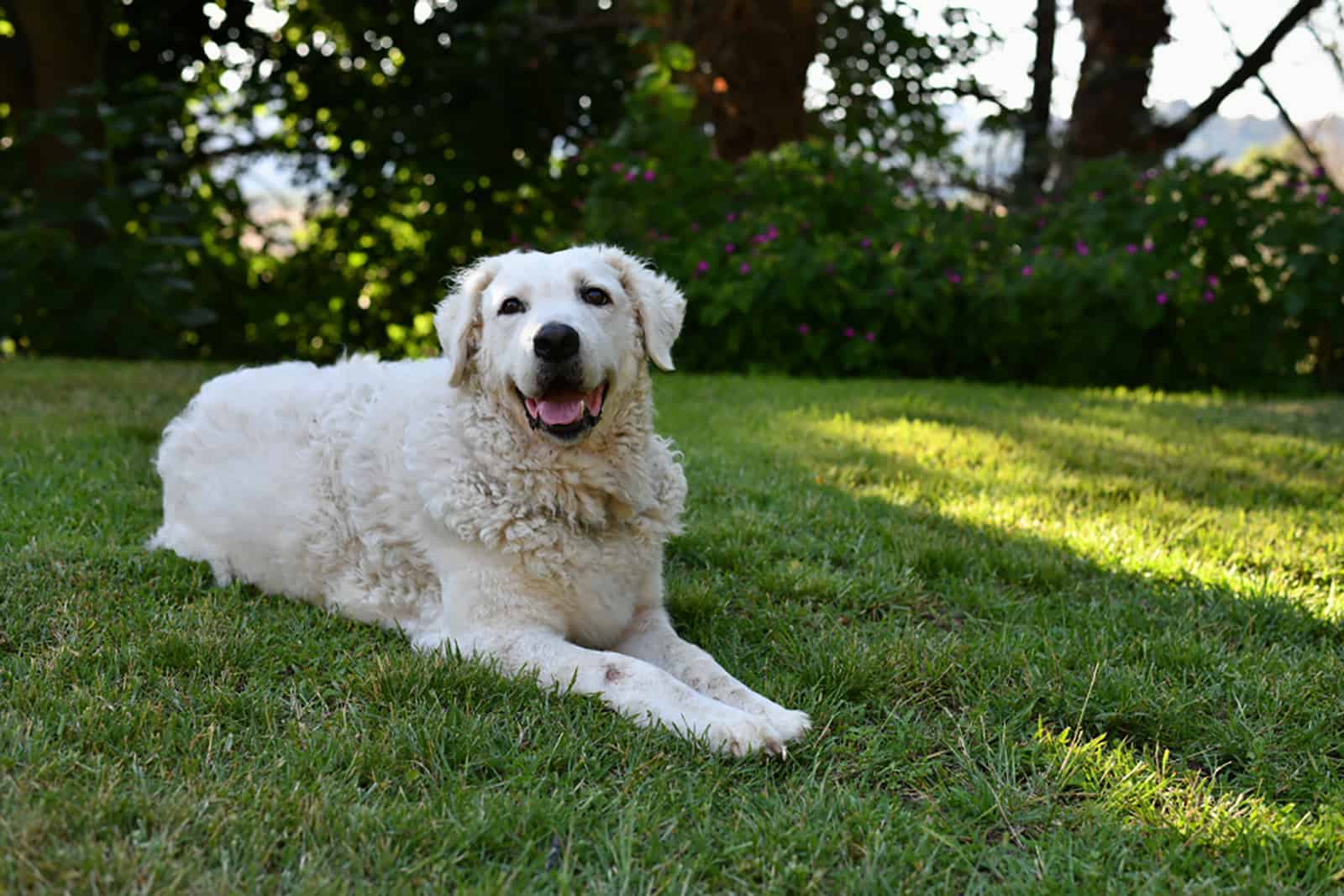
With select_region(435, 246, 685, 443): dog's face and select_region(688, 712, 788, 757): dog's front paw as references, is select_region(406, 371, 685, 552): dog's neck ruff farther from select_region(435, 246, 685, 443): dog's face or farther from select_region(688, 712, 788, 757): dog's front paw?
select_region(688, 712, 788, 757): dog's front paw

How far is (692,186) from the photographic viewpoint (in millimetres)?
9852

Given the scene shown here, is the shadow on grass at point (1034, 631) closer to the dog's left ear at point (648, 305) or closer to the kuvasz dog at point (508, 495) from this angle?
the kuvasz dog at point (508, 495)

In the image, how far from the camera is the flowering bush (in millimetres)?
8883

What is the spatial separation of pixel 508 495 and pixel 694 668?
745mm

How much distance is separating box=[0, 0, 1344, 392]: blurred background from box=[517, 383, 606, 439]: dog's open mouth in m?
5.81

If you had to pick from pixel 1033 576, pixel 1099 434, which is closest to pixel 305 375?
pixel 1033 576

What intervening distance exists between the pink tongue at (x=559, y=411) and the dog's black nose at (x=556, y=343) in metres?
0.15

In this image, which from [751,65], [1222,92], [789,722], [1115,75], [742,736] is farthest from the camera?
[1222,92]

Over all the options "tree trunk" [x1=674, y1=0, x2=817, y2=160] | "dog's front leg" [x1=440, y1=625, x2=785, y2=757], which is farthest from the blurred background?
"dog's front leg" [x1=440, y1=625, x2=785, y2=757]

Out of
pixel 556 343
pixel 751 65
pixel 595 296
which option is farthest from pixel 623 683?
pixel 751 65

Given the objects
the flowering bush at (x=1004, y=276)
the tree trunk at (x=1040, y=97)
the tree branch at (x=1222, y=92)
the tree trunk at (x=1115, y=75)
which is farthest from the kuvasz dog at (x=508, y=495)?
the tree branch at (x=1222, y=92)

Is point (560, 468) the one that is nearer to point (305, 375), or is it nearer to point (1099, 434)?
point (305, 375)

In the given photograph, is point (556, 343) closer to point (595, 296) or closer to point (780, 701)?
point (595, 296)

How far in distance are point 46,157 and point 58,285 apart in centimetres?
152
